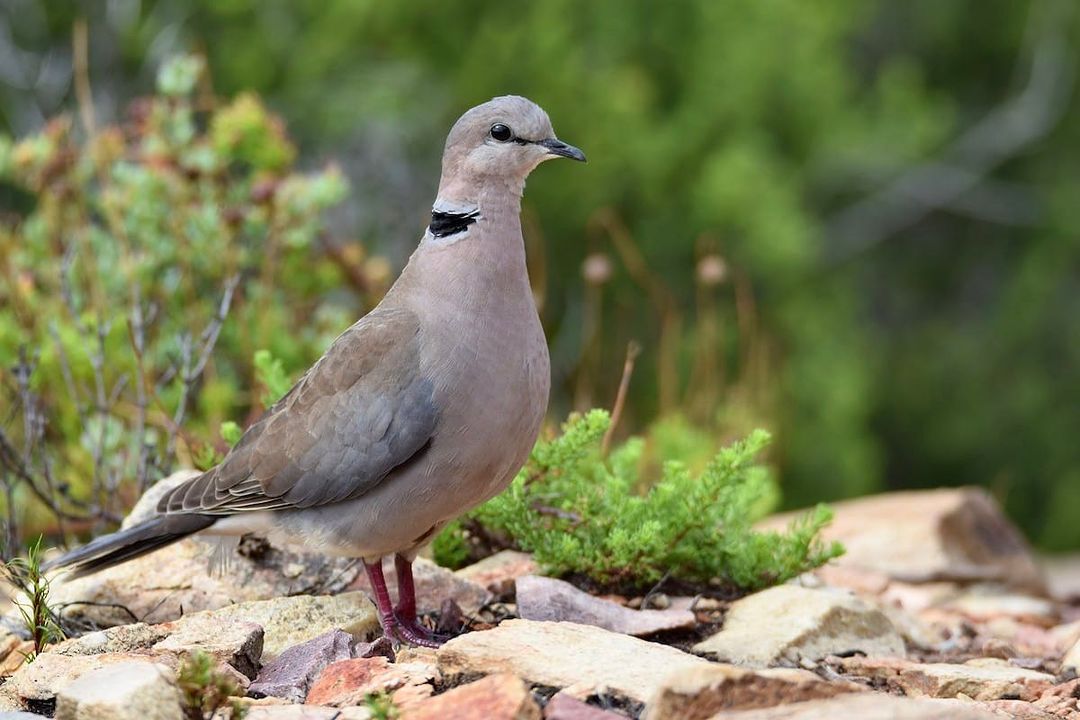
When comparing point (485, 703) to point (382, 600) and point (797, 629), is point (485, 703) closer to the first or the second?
point (382, 600)

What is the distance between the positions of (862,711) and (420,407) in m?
1.70

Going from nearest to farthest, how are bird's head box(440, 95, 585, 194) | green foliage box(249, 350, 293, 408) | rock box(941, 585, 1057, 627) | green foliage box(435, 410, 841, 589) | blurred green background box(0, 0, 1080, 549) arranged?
bird's head box(440, 95, 585, 194), green foliage box(435, 410, 841, 589), green foliage box(249, 350, 293, 408), rock box(941, 585, 1057, 627), blurred green background box(0, 0, 1080, 549)

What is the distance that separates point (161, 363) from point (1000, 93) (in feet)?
61.8

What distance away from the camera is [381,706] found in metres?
3.34

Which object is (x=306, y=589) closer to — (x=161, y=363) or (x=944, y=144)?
(x=161, y=363)

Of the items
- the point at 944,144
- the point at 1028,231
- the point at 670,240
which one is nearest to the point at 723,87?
the point at 670,240

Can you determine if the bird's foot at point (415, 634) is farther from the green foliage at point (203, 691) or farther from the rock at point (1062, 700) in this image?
the rock at point (1062, 700)

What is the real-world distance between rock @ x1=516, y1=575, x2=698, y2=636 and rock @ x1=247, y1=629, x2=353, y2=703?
605 mm

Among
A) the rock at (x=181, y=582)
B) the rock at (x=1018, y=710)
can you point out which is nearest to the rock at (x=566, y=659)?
the rock at (x=1018, y=710)

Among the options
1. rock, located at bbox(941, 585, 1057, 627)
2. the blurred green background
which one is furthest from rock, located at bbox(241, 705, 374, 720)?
the blurred green background

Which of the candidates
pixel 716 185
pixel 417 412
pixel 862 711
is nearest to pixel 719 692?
pixel 862 711

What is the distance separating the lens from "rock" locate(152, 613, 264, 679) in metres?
4.09

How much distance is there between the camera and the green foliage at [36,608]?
4.22m

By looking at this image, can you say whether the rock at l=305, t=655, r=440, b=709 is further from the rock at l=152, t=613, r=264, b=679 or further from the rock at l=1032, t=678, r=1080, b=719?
the rock at l=1032, t=678, r=1080, b=719
